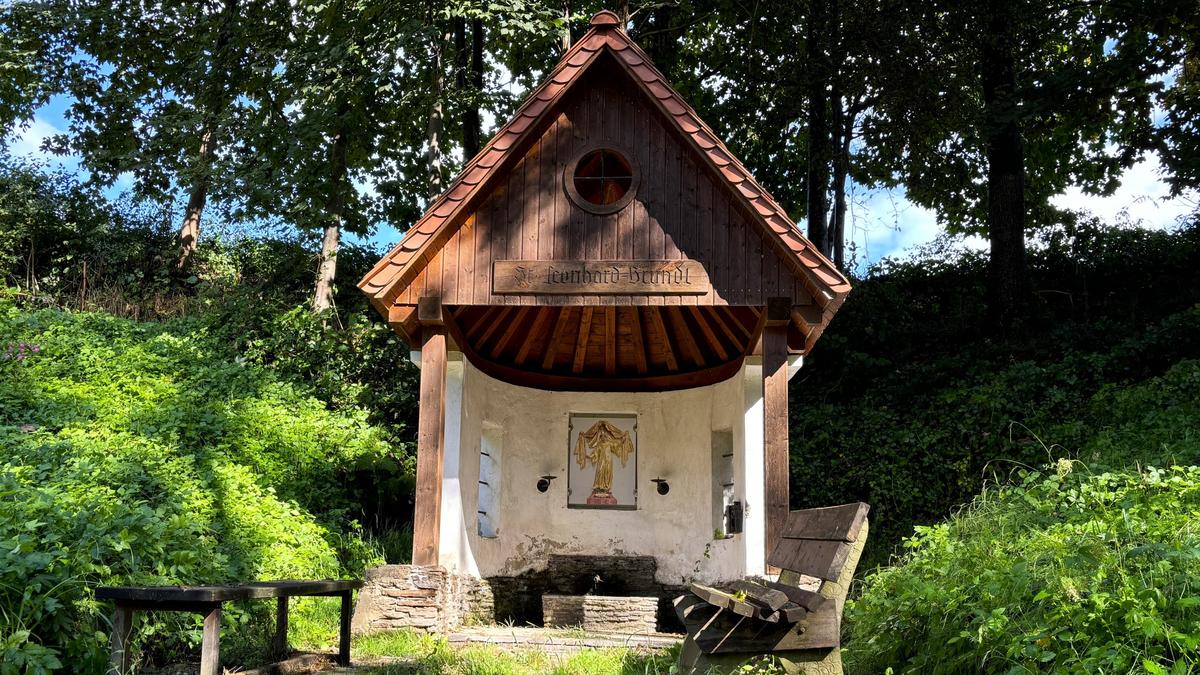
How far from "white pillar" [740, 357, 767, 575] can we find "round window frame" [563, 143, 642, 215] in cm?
213

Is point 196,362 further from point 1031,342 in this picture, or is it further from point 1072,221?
point 1072,221

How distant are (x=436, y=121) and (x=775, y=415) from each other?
7.36m

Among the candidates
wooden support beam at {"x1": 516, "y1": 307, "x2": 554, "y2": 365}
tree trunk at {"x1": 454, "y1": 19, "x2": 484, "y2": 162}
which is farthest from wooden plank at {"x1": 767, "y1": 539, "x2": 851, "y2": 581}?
tree trunk at {"x1": 454, "y1": 19, "x2": 484, "y2": 162}

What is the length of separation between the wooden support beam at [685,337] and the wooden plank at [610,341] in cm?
61

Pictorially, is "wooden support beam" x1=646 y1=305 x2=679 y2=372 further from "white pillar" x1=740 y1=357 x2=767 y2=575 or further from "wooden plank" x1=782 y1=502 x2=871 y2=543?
"wooden plank" x1=782 y1=502 x2=871 y2=543

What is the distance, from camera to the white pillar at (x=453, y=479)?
7949 mm

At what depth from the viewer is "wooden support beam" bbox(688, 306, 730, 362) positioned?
9.60 metres

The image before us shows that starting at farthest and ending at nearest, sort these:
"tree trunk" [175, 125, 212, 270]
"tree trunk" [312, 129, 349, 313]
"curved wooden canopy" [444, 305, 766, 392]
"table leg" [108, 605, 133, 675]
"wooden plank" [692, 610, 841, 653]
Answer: "tree trunk" [175, 125, 212, 270] → "tree trunk" [312, 129, 349, 313] → "curved wooden canopy" [444, 305, 766, 392] → "table leg" [108, 605, 133, 675] → "wooden plank" [692, 610, 841, 653]

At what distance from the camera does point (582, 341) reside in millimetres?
10539

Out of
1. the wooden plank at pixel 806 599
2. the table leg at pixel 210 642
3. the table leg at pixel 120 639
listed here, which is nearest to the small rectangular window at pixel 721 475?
the wooden plank at pixel 806 599

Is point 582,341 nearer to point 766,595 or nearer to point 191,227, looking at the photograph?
point 766,595

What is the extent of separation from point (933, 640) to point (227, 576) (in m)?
4.62

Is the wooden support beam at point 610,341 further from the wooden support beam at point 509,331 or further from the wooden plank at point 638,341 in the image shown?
the wooden support beam at point 509,331

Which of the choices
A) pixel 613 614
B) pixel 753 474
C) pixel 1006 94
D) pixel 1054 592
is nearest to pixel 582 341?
pixel 753 474
